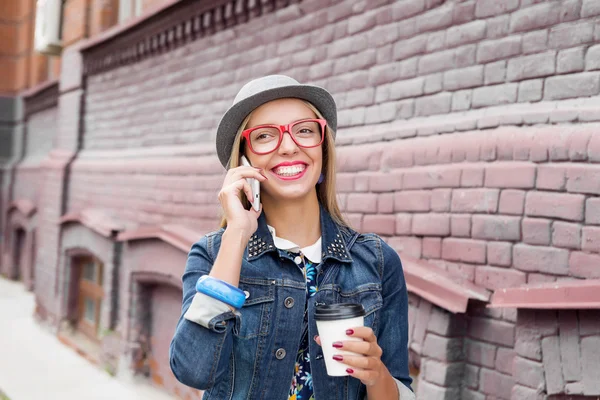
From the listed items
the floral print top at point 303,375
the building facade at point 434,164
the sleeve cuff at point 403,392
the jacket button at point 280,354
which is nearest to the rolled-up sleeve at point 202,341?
the jacket button at point 280,354

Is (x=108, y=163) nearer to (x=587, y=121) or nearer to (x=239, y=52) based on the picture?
(x=239, y=52)

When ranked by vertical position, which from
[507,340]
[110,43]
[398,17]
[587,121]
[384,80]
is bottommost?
[507,340]

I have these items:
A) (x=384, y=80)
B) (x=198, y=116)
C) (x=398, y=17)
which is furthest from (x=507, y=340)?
(x=198, y=116)

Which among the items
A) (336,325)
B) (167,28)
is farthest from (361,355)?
(167,28)

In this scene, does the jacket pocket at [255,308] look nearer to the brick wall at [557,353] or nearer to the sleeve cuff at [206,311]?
the sleeve cuff at [206,311]

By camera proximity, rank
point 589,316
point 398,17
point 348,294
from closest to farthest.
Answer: point 348,294 < point 589,316 < point 398,17

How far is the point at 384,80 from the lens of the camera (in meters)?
3.76

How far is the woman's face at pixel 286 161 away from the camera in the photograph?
1.84 meters

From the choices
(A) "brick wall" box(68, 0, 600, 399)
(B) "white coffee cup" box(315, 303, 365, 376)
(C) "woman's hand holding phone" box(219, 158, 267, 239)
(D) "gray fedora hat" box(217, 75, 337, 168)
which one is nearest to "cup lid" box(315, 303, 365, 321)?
(B) "white coffee cup" box(315, 303, 365, 376)

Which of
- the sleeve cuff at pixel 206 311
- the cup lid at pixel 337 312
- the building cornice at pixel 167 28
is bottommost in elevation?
the sleeve cuff at pixel 206 311

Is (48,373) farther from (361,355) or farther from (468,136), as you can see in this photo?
(361,355)

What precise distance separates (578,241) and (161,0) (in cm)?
524

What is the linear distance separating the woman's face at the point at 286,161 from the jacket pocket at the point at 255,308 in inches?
11.6

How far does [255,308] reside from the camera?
173cm
